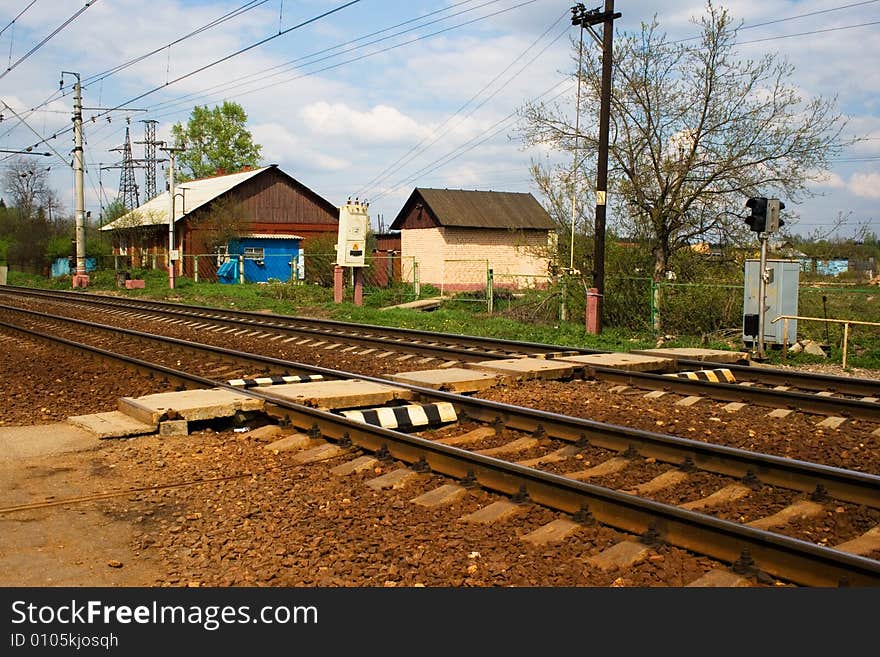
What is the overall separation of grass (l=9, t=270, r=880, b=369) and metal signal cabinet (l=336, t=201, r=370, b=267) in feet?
4.93

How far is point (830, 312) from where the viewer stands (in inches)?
897

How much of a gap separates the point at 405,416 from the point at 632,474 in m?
Answer: 2.68

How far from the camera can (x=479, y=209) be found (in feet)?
155

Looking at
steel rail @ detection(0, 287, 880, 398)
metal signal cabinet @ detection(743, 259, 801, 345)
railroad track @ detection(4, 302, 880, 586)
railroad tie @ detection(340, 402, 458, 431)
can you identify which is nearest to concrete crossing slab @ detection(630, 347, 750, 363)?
steel rail @ detection(0, 287, 880, 398)

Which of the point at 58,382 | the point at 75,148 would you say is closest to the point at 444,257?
the point at 75,148

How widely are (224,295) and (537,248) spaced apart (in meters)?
16.1

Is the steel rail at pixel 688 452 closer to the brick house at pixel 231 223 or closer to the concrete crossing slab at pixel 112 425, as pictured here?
the concrete crossing slab at pixel 112 425

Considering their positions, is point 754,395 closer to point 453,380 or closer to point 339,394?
point 453,380

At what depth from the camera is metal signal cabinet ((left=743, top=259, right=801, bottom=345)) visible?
1619 centimetres

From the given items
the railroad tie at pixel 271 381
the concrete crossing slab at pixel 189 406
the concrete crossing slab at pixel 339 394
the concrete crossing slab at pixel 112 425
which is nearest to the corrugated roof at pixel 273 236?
the railroad tie at pixel 271 381

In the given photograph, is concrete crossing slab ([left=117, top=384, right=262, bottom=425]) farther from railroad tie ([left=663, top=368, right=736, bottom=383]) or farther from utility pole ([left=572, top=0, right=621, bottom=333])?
utility pole ([left=572, top=0, right=621, bottom=333])

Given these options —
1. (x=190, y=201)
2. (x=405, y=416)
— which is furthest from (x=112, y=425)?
(x=190, y=201)

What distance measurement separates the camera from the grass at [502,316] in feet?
56.7

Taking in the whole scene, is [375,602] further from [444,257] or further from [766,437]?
[444,257]
